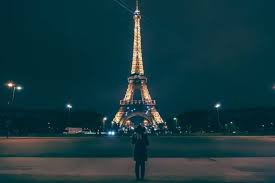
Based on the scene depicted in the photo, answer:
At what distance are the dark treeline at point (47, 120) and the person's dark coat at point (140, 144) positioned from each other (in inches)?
3064

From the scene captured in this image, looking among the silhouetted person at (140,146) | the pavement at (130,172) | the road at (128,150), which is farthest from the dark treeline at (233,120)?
the silhouetted person at (140,146)

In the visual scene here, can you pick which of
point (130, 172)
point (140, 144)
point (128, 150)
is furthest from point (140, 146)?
point (128, 150)

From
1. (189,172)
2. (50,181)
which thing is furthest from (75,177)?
(189,172)

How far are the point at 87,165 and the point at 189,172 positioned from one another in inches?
168

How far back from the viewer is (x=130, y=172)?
46.9 ft

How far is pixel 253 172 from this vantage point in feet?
46.4

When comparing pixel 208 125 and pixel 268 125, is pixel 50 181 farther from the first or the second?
pixel 268 125

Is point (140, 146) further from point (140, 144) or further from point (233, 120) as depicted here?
point (233, 120)

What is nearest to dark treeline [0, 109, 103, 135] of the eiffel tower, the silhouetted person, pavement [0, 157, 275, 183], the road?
the eiffel tower

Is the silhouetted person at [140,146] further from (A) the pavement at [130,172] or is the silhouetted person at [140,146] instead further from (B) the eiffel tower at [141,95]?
(B) the eiffel tower at [141,95]

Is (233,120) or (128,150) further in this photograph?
(233,120)

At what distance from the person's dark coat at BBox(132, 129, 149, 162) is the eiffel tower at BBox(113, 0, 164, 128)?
87688 mm

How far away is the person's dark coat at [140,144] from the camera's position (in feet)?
41.6

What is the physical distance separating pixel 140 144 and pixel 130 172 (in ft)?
6.09
